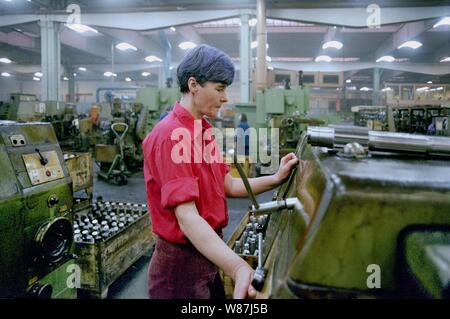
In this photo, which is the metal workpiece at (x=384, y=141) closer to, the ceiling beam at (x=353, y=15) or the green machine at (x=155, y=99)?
the green machine at (x=155, y=99)

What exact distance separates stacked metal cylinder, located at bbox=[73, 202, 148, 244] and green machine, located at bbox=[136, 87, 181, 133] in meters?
4.52

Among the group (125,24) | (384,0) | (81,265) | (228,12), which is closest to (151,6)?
(125,24)

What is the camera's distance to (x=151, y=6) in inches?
321

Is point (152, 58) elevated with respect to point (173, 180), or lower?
elevated

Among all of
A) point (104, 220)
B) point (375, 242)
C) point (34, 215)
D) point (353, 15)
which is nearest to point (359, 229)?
point (375, 242)

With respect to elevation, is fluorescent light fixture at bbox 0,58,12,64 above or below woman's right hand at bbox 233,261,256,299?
above

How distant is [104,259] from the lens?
233 cm

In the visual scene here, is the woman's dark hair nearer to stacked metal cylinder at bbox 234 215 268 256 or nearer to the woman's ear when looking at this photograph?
the woman's ear

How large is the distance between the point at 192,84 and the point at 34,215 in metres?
1.15

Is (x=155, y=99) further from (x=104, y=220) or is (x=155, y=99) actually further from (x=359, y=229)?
(x=359, y=229)

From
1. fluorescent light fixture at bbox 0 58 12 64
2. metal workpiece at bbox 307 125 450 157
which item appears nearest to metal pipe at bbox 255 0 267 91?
metal workpiece at bbox 307 125 450 157

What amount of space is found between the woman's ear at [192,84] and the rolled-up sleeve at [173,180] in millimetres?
190

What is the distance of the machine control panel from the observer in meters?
1.75

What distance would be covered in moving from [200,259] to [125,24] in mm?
8361
